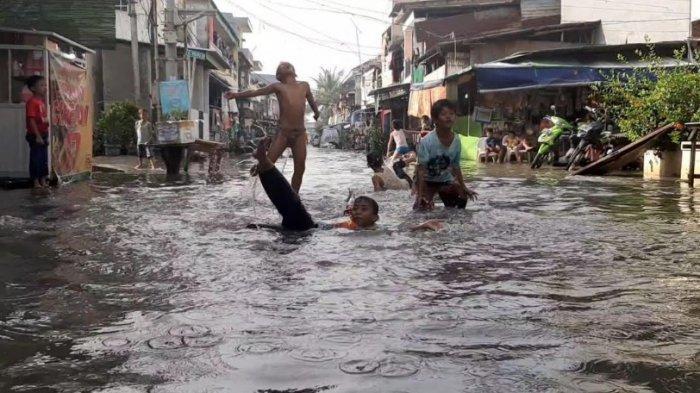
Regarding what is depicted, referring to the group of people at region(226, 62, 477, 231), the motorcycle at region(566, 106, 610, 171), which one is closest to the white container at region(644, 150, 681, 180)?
the motorcycle at region(566, 106, 610, 171)

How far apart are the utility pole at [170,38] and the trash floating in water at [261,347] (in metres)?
17.7

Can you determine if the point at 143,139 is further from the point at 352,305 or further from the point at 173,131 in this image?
the point at 352,305

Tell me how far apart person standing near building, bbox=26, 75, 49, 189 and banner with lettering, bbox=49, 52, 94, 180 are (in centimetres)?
56

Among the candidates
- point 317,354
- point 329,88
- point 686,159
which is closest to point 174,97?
point 686,159

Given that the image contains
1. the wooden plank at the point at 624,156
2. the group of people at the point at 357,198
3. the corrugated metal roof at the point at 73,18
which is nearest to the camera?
the group of people at the point at 357,198

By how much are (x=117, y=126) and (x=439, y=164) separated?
1692 centimetres

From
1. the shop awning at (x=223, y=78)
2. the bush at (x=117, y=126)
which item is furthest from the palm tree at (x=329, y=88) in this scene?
the bush at (x=117, y=126)

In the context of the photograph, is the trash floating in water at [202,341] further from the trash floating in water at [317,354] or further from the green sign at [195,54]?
the green sign at [195,54]

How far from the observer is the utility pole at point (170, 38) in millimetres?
19391

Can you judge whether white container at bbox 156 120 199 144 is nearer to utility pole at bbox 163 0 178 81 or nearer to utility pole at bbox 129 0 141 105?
utility pole at bbox 163 0 178 81

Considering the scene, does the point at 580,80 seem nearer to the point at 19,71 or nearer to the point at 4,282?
the point at 19,71

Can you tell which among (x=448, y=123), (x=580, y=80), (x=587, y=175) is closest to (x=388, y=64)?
(x=580, y=80)

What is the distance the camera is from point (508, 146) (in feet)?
66.9

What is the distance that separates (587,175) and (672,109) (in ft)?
7.03
